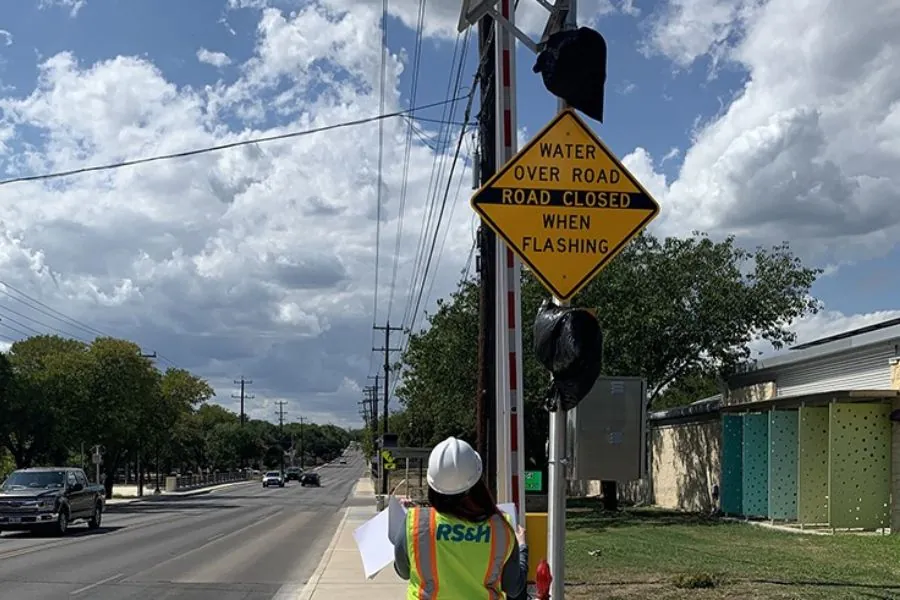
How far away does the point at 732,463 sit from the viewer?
25656 millimetres

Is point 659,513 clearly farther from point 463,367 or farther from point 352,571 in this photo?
point 352,571

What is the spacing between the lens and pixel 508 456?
22.3ft

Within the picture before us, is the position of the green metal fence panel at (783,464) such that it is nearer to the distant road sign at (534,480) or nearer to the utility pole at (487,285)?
the utility pole at (487,285)

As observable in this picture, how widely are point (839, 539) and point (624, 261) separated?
11.4 m

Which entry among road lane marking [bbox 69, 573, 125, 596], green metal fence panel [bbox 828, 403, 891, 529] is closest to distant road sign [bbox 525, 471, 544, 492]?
road lane marking [bbox 69, 573, 125, 596]

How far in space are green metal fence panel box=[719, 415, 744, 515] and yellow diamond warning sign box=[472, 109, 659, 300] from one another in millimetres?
21104

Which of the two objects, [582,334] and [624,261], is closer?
[582,334]

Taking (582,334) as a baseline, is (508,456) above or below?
below

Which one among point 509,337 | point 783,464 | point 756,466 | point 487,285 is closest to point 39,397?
point 756,466

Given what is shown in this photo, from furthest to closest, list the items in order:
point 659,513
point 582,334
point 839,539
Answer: point 659,513 < point 839,539 < point 582,334

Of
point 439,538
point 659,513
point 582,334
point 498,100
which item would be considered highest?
point 498,100

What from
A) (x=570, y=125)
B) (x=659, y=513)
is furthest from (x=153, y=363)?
(x=570, y=125)

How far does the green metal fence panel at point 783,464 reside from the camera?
21781 millimetres

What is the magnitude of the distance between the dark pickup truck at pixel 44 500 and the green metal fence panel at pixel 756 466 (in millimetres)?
16750
